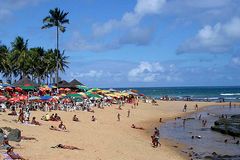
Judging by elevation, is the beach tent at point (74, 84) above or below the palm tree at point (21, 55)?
below

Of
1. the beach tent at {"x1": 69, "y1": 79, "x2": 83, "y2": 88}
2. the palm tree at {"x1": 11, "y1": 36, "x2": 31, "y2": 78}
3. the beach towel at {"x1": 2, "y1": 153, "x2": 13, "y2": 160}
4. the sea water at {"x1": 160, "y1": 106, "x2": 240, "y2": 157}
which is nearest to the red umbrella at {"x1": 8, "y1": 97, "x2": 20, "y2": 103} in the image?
the sea water at {"x1": 160, "y1": 106, "x2": 240, "y2": 157}

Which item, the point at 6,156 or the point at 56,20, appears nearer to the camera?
the point at 6,156

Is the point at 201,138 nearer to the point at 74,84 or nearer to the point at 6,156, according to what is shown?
the point at 6,156

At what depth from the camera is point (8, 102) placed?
3706 centimetres

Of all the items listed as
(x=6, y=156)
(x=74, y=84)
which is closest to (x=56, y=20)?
(x=74, y=84)

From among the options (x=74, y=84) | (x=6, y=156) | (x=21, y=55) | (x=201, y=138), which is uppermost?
(x=21, y=55)

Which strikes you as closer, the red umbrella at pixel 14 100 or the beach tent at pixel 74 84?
the red umbrella at pixel 14 100

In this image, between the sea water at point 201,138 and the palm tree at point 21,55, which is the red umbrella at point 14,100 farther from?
the palm tree at point 21,55

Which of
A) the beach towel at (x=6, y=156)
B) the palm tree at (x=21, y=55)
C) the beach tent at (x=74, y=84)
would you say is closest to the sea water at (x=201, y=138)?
the beach towel at (x=6, y=156)

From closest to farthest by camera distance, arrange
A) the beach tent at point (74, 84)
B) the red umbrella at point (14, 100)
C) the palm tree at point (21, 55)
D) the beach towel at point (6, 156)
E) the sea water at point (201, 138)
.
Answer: the beach towel at point (6, 156), the sea water at point (201, 138), the red umbrella at point (14, 100), the beach tent at point (74, 84), the palm tree at point (21, 55)

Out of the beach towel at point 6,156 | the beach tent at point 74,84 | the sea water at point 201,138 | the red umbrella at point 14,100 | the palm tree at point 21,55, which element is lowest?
the sea water at point 201,138

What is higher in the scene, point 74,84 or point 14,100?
point 74,84

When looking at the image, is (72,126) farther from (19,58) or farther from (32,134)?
(19,58)

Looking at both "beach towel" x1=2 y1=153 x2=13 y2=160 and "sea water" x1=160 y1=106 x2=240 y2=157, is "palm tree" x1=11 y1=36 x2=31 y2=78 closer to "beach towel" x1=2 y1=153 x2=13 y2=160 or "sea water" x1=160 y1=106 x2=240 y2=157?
"sea water" x1=160 y1=106 x2=240 y2=157
